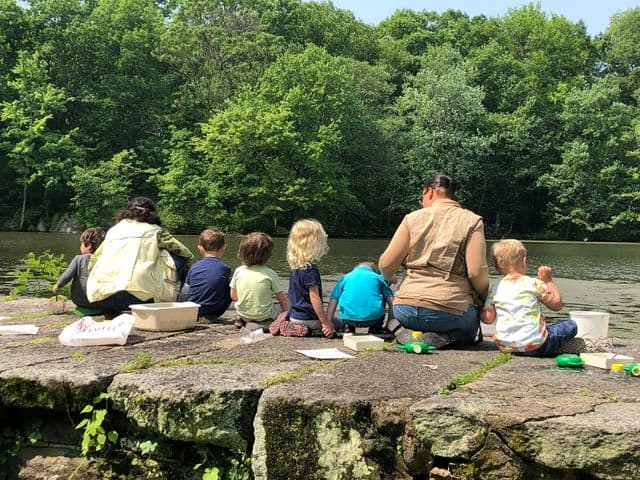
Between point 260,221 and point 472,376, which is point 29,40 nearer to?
point 260,221

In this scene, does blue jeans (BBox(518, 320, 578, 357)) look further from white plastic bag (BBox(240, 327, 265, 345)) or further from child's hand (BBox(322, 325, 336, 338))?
white plastic bag (BBox(240, 327, 265, 345))

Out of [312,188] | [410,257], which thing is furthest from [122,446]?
[312,188]

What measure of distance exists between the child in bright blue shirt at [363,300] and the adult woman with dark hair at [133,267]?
4.93 feet

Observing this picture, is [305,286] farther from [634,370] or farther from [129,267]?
[634,370]

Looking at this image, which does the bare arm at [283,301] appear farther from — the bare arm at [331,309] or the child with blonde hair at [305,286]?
the bare arm at [331,309]

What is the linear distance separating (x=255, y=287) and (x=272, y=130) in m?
33.2

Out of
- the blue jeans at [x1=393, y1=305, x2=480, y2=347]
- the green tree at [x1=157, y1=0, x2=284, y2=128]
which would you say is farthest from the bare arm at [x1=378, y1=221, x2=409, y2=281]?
the green tree at [x1=157, y1=0, x2=284, y2=128]

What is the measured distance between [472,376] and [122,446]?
6.18 feet

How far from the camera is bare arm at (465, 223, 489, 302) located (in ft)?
15.1

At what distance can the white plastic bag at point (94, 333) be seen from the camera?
4492 mm

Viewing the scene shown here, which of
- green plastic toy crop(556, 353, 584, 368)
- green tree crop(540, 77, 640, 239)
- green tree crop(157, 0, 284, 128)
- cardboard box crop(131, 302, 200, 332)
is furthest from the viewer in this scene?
green tree crop(157, 0, 284, 128)

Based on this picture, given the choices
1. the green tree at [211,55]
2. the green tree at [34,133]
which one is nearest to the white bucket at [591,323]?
the green tree at [34,133]

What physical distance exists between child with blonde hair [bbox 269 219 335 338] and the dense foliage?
3342cm

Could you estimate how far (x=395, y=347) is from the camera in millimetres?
4746
